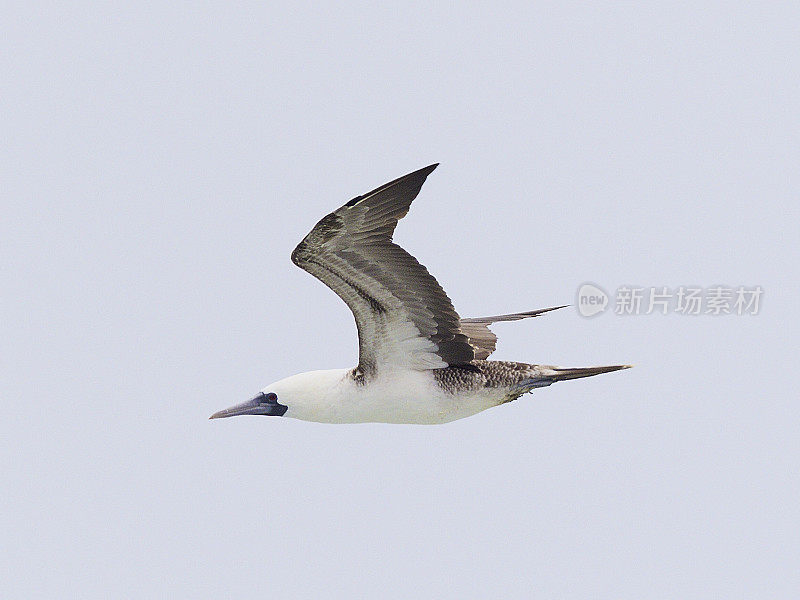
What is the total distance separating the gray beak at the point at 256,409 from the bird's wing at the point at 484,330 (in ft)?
4.79

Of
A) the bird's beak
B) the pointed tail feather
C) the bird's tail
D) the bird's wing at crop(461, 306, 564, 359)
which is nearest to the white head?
the bird's beak

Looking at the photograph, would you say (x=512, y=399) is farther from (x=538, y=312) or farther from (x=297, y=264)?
(x=297, y=264)

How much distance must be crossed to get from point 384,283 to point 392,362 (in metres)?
0.67

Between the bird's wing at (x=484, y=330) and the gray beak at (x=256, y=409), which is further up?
the bird's wing at (x=484, y=330)

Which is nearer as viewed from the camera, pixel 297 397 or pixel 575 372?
pixel 575 372

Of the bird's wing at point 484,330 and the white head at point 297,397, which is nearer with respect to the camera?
the white head at point 297,397

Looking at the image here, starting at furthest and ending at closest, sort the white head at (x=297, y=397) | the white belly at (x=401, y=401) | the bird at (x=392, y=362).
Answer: the white head at (x=297, y=397) < the white belly at (x=401, y=401) < the bird at (x=392, y=362)

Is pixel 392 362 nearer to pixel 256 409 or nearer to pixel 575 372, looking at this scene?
pixel 256 409

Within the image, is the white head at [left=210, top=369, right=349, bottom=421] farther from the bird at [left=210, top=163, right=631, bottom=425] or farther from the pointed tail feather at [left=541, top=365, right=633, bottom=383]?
the pointed tail feather at [left=541, top=365, right=633, bottom=383]

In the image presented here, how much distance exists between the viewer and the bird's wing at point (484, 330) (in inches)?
381

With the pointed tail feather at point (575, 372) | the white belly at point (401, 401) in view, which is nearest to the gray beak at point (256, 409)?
the white belly at point (401, 401)

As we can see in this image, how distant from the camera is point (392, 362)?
29.9 feet

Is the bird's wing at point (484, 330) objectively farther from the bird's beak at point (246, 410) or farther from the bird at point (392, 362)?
the bird's beak at point (246, 410)

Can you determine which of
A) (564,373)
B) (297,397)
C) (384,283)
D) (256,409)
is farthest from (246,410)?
(564,373)
